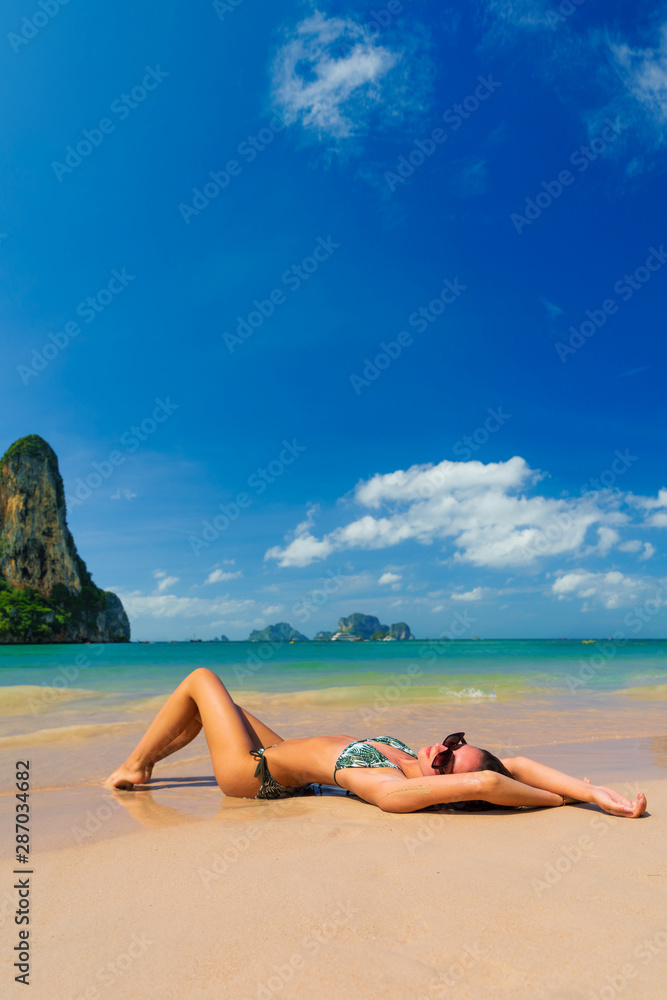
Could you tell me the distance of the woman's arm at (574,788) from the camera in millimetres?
3436

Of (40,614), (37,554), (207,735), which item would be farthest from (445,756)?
(37,554)

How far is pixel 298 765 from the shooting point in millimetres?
4145

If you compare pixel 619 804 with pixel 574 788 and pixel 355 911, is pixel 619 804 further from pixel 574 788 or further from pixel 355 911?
pixel 355 911

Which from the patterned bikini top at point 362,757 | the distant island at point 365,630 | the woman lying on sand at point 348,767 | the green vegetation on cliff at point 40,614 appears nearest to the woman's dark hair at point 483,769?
the woman lying on sand at point 348,767

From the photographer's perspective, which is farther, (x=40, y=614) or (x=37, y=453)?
(x=37, y=453)

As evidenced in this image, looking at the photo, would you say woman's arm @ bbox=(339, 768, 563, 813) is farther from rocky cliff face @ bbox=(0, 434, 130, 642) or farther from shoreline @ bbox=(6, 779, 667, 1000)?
rocky cliff face @ bbox=(0, 434, 130, 642)

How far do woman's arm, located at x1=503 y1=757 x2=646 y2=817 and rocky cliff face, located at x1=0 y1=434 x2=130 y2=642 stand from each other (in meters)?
76.9

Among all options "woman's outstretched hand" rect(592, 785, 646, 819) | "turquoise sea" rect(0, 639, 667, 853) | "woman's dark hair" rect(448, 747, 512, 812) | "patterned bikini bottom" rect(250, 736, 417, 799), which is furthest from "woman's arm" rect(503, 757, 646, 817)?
"turquoise sea" rect(0, 639, 667, 853)

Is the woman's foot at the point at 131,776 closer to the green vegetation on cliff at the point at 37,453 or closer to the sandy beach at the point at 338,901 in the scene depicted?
the sandy beach at the point at 338,901

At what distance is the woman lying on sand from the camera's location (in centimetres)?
342

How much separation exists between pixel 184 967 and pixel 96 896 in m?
0.78

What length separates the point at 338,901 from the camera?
88.5 inches

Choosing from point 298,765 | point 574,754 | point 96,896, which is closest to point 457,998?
point 96,896

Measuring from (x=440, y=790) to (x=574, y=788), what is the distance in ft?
3.42
